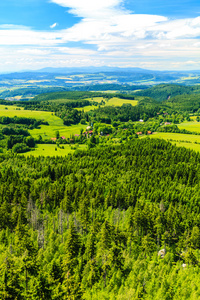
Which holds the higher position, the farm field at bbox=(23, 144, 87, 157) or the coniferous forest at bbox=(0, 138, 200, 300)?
the farm field at bbox=(23, 144, 87, 157)

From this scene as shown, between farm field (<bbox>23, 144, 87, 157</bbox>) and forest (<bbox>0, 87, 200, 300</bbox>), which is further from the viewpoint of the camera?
farm field (<bbox>23, 144, 87, 157</bbox>)

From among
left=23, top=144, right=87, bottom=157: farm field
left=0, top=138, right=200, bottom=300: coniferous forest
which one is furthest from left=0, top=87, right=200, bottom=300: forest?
left=23, top=144, right=87, bottom=157: farm field

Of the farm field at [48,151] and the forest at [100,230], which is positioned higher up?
the farm field at [48,151]

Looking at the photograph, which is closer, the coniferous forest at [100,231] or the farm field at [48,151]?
the coniferous forest at [100,231]

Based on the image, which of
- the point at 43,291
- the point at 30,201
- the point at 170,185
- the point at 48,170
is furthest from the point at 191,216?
the point at 48,170

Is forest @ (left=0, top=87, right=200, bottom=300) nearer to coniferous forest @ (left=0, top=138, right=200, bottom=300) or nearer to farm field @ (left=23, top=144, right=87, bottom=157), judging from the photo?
coniferous forest @ (left=0, top=138, right=200, bottom=300)

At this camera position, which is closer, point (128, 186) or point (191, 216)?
point (191, 216)

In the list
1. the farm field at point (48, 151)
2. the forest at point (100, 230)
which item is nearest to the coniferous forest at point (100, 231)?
the forest at point (100, 230)

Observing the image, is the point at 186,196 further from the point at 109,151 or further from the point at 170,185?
the point at 109,151

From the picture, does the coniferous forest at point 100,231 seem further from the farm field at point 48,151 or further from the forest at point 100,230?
the farm field at point 48,151
